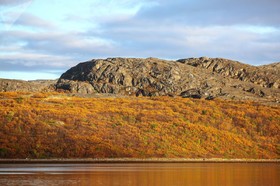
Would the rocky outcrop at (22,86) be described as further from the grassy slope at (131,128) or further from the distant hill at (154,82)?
the grassy slope at (131,128)

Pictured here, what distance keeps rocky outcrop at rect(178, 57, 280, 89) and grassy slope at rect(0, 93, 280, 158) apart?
4156 cm

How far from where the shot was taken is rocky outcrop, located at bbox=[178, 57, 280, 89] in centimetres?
16564

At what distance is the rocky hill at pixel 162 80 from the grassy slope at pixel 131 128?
2000 centimetres

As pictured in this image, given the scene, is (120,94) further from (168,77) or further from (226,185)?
(226,185)

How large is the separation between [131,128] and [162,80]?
5585 centimetres

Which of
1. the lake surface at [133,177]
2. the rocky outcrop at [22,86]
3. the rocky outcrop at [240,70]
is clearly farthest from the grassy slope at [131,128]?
the rocky outcrop at [240,70]

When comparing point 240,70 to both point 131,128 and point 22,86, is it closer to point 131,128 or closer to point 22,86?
point 22,86

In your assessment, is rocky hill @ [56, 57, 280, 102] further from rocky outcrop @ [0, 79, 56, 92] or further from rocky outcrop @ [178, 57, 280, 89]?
rocky outcrop @ [0, 79, 56, 92]

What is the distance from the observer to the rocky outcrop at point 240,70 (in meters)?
166

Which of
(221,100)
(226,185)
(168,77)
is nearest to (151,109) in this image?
(221,100)

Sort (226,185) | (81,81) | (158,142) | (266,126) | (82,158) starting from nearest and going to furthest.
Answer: (226,185) < (82,158) < (158,142) < (266,126) < (81,81)

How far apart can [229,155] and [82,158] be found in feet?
88.3

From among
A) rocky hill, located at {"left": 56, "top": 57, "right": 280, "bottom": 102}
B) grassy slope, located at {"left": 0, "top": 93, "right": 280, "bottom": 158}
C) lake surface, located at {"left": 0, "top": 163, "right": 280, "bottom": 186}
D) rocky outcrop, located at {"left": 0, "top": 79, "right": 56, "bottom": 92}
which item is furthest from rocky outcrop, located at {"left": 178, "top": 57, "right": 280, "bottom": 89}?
lake surface, located at {"left": 0, "top": 163, "right": 280, "bottom": 186}

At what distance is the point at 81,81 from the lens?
14875 cm
